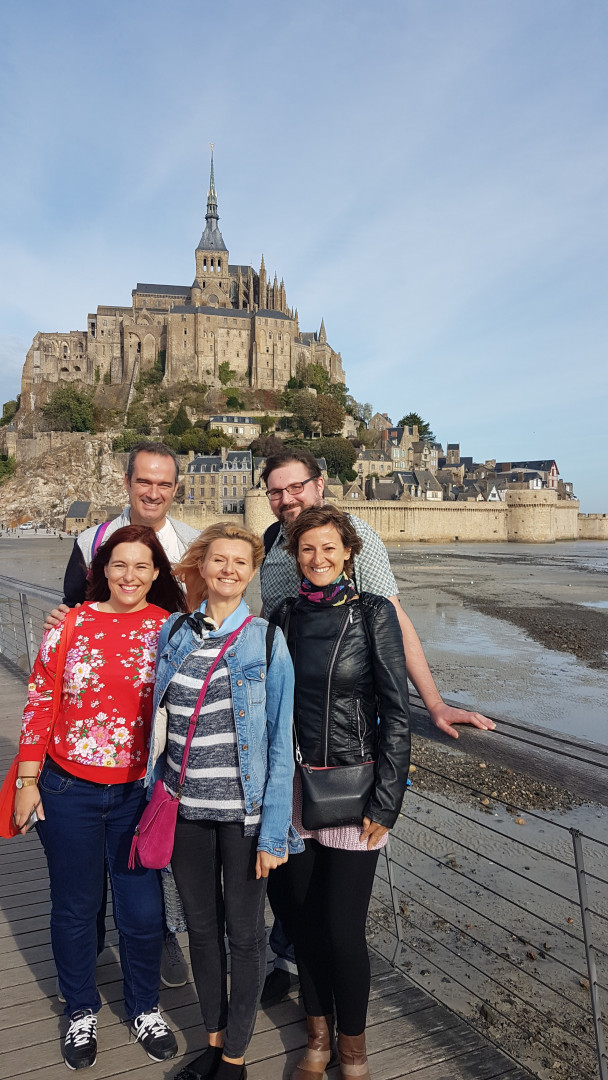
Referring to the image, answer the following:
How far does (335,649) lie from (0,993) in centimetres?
180

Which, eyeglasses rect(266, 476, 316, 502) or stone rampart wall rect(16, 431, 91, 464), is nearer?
eyeglasses rect(266, 476, 316, 502)

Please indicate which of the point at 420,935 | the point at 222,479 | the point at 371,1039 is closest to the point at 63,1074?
the point at 371,1039

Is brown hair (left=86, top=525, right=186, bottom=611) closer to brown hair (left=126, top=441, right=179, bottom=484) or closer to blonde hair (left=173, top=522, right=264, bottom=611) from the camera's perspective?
blonde hair (left=173, top=522, right=264, bottom=611)

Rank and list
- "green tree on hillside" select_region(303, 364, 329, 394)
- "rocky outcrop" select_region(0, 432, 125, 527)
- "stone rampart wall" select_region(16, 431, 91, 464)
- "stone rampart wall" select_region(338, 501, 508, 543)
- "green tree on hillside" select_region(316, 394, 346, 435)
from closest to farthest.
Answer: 1. "stone rampart wall" select_region(338, 501, 508, 543)
2. "rocky outcrop" select_region(0, 432, 125, 527)
3. "green tree on hillside" select_region(316, 394, 346, 435)
4. "stone rampart wall" select_region(16, 431, 91, 464)
5. "green tree on hillside" select_region(303, 364, 329, 394)

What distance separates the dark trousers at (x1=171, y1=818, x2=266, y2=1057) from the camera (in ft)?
6.70

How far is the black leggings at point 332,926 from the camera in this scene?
6.70 feet

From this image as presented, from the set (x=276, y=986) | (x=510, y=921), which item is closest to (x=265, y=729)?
(x=276, y=986)

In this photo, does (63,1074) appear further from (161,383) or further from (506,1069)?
(161,383)

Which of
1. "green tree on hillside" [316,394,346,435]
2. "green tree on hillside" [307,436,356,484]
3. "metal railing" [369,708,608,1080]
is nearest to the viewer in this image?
"metal railing" [369,708,608,1080]

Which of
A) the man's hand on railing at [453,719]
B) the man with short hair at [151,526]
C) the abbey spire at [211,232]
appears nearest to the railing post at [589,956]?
the man's hand on railing at [453,719]

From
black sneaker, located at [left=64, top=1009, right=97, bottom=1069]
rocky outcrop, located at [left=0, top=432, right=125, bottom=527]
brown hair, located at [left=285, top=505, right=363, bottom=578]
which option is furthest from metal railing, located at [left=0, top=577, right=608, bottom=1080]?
rocky outcrop, located at [left=0, top=432, right=125, bottom=527]

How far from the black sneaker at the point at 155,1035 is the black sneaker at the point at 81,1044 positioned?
14 centimetres

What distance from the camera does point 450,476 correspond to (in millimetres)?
66500

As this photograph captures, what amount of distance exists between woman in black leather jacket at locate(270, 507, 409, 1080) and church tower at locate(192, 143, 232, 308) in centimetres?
7132
